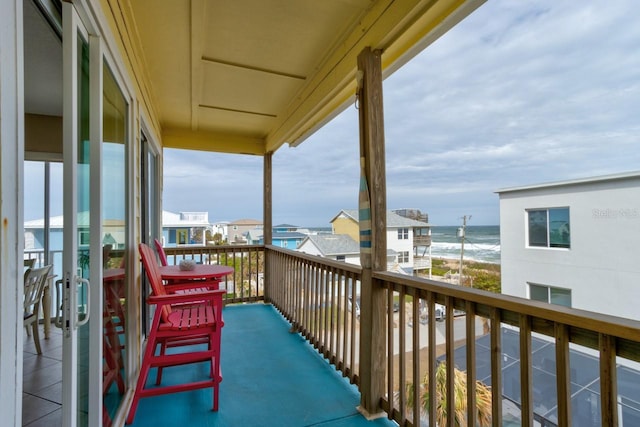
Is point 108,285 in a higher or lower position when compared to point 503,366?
higher

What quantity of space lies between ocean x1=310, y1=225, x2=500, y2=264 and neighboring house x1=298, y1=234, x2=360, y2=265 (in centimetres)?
55

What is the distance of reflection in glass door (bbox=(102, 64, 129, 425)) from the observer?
1604 mm

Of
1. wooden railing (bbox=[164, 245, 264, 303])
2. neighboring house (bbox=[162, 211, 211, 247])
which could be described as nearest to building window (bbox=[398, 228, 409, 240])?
wooden railing (bbox=[164, 245, 264, 303])

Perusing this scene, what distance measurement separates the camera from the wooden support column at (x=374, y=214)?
1987 mm

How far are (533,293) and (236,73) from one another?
2.80m

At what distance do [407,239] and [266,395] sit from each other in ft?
5.00

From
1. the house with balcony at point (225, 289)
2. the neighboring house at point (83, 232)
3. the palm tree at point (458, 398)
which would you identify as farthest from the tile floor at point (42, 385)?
the palm tree at point (458, 398)

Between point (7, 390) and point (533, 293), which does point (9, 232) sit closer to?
point (7, 390)

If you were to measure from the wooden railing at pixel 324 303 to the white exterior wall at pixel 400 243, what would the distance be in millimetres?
316

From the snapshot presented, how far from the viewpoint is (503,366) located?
135cm

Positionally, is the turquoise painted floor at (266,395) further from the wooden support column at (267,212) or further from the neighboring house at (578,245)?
the wooden support column at (267,212)

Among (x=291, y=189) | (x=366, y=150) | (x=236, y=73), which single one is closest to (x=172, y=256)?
(x=291, y=189)

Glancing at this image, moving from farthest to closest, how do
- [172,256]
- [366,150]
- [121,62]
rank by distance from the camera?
[172,256] < [366,150] < [121,62]

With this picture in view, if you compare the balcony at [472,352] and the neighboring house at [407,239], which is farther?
the neighboring house at [407,239]
